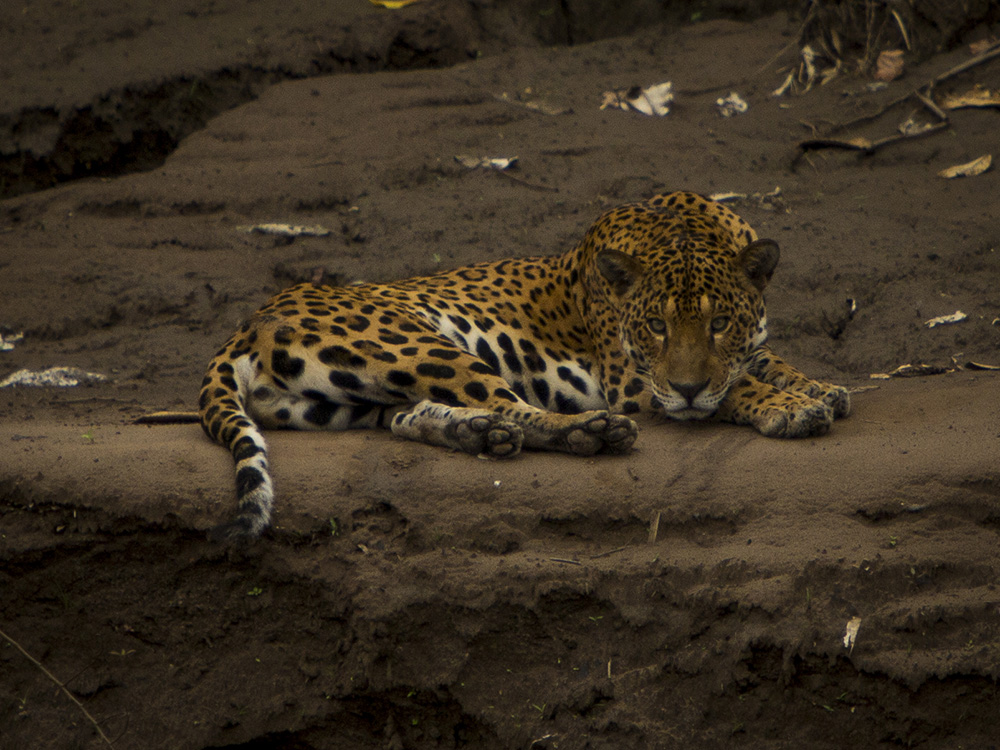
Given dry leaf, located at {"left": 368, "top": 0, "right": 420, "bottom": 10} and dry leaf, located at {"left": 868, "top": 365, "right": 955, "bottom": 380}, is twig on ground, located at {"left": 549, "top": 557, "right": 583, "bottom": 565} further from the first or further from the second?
dry leaf, located at {"left": 368, "top": 0, "right": 420, "bottom": 10}

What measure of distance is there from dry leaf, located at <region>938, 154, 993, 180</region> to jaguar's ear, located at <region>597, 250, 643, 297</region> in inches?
166

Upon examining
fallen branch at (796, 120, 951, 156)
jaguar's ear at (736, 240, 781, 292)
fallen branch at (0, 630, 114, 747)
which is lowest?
fallen branch at (0, 630, 114, 747)

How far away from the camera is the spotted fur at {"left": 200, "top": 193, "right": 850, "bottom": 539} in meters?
4.84

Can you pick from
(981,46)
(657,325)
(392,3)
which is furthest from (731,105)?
(657,325)

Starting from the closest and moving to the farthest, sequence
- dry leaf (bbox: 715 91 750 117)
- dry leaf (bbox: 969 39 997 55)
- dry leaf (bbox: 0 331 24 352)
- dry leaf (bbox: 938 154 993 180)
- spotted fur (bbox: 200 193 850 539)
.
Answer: spotted fur (bbox: 200 193 850 539), dry leaf (bbox: 0 331 24 352), dry leaf (bbox: 938 154 993 180), dry leaf (bbox: 969 39 997 55), dry leaf (bbox: 715 91 750 117)

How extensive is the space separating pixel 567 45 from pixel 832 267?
16.6ft

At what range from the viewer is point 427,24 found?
1091 cm

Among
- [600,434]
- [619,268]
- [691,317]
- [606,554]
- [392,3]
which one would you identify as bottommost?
[606,554]

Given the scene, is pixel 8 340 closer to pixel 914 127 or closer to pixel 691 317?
pixel 691 317

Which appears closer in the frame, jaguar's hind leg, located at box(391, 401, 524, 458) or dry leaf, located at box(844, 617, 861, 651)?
dry leaf, located at box(844, 617, 861, 651)

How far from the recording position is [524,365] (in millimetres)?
6195

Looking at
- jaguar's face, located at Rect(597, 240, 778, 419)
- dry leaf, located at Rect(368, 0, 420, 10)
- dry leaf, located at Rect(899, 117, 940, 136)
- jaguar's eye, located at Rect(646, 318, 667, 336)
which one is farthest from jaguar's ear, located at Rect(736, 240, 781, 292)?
dry leaf, located at Rect(368, 0, 420, 10)

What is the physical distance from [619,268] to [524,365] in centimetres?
93

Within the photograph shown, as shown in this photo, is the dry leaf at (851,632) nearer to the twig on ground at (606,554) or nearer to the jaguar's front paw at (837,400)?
the twig on ground at (606,554)
